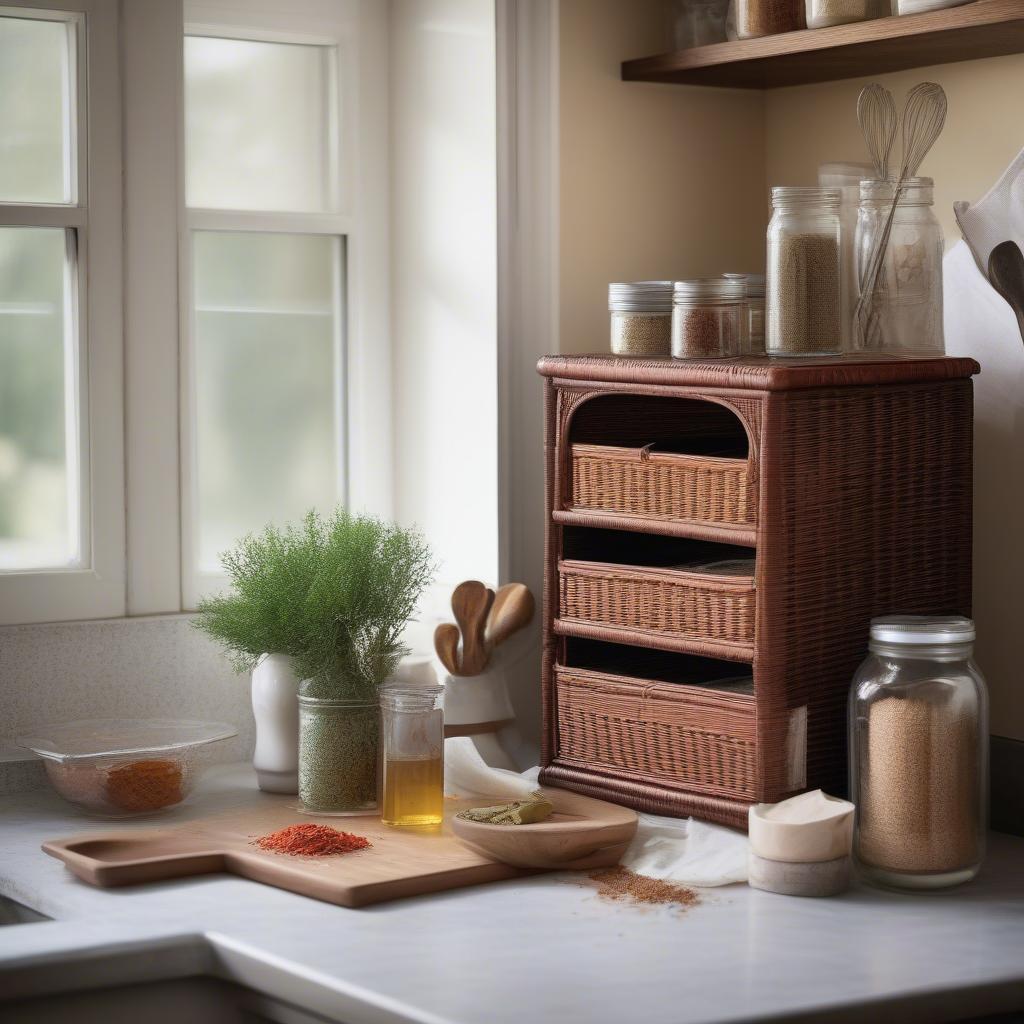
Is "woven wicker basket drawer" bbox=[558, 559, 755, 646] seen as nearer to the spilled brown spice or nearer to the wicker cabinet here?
the wicker cabinet

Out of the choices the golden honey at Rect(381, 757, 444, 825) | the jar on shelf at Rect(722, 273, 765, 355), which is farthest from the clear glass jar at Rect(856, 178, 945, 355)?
the golden honey at Rect(381, 757, 444, 825)

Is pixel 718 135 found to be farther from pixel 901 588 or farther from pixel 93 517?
pixel 93 517

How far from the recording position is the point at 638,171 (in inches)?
81.5

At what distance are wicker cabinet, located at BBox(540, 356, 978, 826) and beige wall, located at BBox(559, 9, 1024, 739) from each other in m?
0.06

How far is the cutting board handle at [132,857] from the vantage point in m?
1.53

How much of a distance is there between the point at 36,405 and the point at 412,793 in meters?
0.68

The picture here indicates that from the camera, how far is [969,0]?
1.62 m

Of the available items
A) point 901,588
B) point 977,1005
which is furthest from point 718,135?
point 977,1005

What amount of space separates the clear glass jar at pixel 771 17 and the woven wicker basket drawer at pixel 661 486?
1.58ft

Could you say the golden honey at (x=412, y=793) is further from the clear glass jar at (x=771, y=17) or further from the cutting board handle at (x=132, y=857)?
the clear glass jar at (x=771, y=17)

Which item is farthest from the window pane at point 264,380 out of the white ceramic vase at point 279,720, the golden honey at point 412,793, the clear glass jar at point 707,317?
the clear glass jar at point 707,317

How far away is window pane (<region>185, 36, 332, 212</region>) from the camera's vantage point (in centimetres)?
209

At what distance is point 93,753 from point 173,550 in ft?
1.15

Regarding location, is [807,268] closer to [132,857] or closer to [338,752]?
[338,752]
